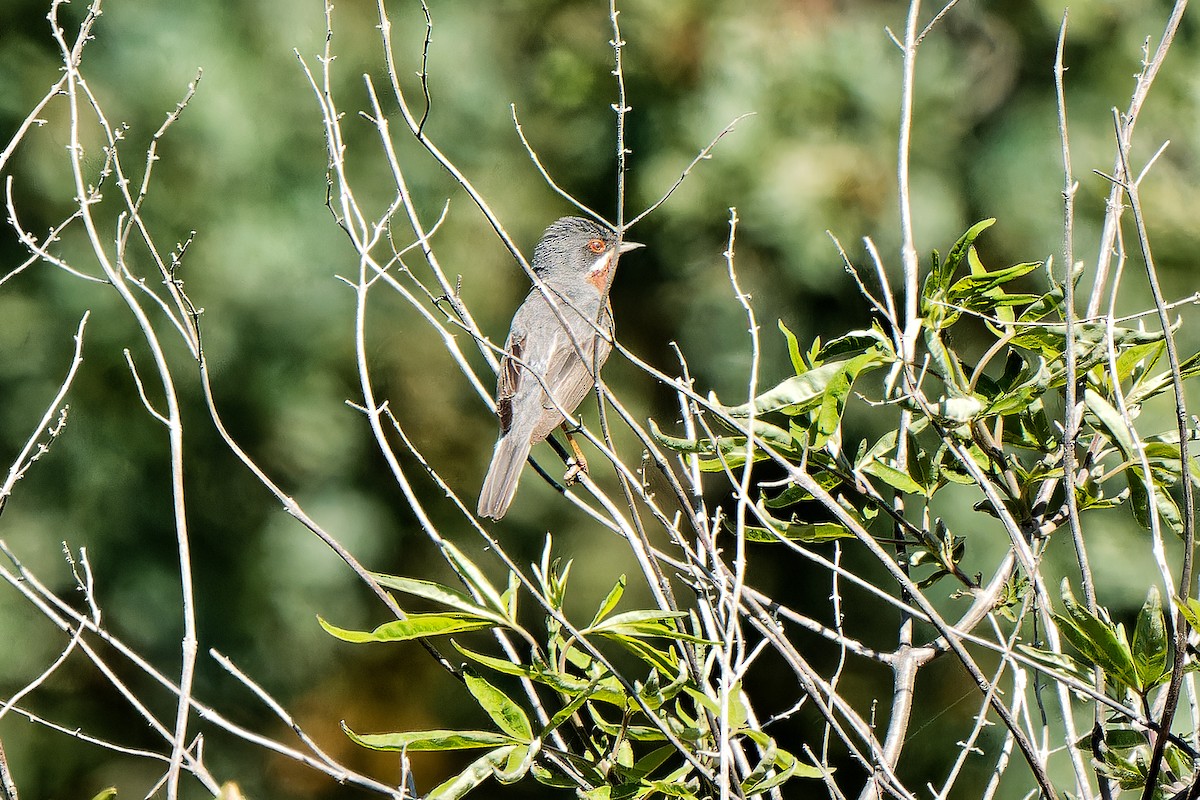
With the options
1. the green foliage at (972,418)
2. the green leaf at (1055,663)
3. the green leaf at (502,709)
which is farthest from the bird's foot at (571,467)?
the green leaf at (1055,663)

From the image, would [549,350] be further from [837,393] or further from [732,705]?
[732,705]

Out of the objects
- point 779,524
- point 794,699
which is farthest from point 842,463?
point 794,699

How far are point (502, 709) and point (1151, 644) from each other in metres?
1.06

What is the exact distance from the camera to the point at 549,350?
18.1 ft

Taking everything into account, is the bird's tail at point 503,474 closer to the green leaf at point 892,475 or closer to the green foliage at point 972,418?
the green foliage at point 972,418

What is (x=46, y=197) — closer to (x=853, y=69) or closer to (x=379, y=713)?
(x=379, y=713)

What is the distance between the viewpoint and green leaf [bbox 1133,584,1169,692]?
1910mm

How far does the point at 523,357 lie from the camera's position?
5.43 m

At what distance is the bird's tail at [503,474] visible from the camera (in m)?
4.71

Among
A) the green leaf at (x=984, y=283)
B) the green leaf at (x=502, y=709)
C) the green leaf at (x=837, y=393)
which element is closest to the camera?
the green leaf at (x=502, y=709)

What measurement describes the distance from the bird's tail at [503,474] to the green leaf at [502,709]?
2.55m

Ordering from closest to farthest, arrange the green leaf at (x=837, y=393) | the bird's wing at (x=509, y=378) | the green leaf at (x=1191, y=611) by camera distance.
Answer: the green leaf at (x=1191, y=611)
the green leaf at (x=837, y=393)
the bird's wing at (x=509, y=378)

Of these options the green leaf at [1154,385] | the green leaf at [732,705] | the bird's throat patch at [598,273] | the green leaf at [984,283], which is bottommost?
the bird's throat patch at [598,273]

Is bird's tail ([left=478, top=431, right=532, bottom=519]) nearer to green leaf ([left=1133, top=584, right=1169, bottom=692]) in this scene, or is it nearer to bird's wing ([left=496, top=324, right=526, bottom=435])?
bird's wing ([left=496, top=324, right=526, bottom=435])
